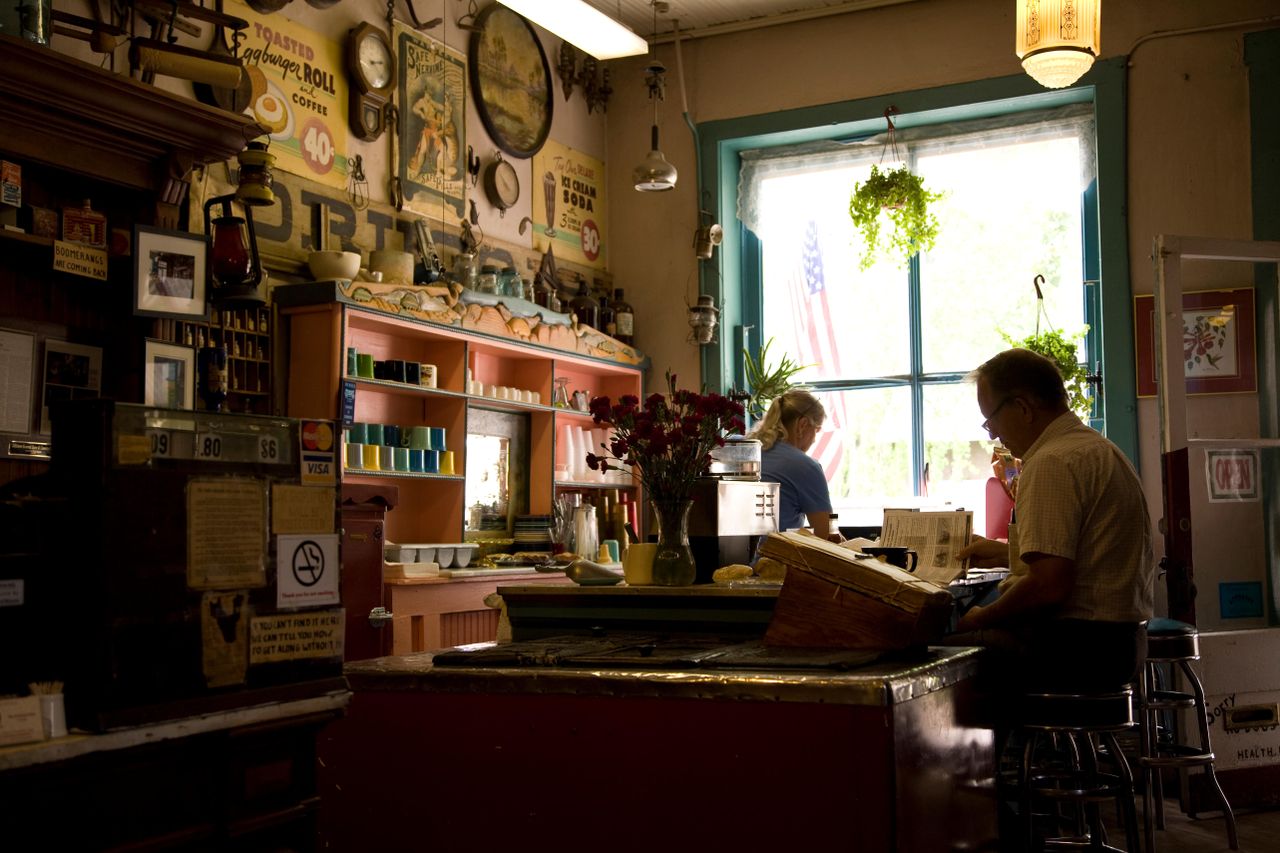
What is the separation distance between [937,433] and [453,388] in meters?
3.02

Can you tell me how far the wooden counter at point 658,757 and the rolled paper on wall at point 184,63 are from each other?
2556mm

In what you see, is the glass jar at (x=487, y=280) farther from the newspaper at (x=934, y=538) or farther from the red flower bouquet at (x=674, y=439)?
the red flower bouquet at (x=674, y=439)

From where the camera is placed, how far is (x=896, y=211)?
7.01 metres

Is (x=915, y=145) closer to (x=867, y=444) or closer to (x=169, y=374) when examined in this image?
(x=867, y=444)

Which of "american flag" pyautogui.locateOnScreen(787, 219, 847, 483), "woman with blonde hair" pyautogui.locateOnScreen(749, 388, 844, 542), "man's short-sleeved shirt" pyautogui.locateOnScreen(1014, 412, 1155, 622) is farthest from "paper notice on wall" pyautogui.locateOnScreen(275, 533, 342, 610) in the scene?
"american flag" pyautogui.locateOnScreen(787, 219, 847, 483)

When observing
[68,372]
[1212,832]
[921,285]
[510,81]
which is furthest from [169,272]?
[921,285]

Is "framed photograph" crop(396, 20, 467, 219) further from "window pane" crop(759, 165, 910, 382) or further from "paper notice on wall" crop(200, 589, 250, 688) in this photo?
"paper notice on wall" crop(200, 589, 250, 688)

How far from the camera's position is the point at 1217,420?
631cm

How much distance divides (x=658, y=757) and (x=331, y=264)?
11.7ft

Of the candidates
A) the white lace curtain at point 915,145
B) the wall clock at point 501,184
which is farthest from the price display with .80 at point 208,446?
the white lace curtain at point 915,145

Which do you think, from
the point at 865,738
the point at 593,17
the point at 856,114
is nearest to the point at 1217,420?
the point at 856,114

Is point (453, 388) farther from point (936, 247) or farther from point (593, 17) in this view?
point (936, 247)

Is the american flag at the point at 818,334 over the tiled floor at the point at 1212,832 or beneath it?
over

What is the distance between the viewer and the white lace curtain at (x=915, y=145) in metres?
7.07
